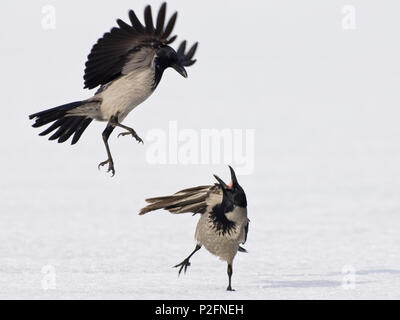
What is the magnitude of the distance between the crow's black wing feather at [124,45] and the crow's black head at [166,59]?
0.16 ft

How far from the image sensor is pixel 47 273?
841cm

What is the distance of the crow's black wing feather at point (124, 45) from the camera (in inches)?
295

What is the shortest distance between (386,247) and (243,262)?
64.7 inches

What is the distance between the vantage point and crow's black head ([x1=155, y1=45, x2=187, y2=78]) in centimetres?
764

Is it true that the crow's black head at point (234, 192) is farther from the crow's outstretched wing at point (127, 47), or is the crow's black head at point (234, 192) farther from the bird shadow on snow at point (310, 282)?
the crow's outstretched wing at point (127, 47)

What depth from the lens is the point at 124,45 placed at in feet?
25.1

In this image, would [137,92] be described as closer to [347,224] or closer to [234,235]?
[234,235]

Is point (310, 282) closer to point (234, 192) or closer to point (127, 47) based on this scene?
point (234, 192)

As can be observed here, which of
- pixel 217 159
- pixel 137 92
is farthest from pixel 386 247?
pixel 217 159

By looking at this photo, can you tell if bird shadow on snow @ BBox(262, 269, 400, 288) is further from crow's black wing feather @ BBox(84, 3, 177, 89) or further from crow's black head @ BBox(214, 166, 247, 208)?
crow's black wing feather @ BBox(84, 3, 177, 89)

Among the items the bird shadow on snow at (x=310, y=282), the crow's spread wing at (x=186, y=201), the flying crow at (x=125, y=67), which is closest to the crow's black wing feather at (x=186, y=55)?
the flying crow at (x=125, y=67)

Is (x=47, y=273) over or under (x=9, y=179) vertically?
under

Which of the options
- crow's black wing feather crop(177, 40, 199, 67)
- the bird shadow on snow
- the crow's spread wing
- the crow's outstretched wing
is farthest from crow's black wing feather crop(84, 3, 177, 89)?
the bird shadow on snow

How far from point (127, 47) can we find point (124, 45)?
29 mm
